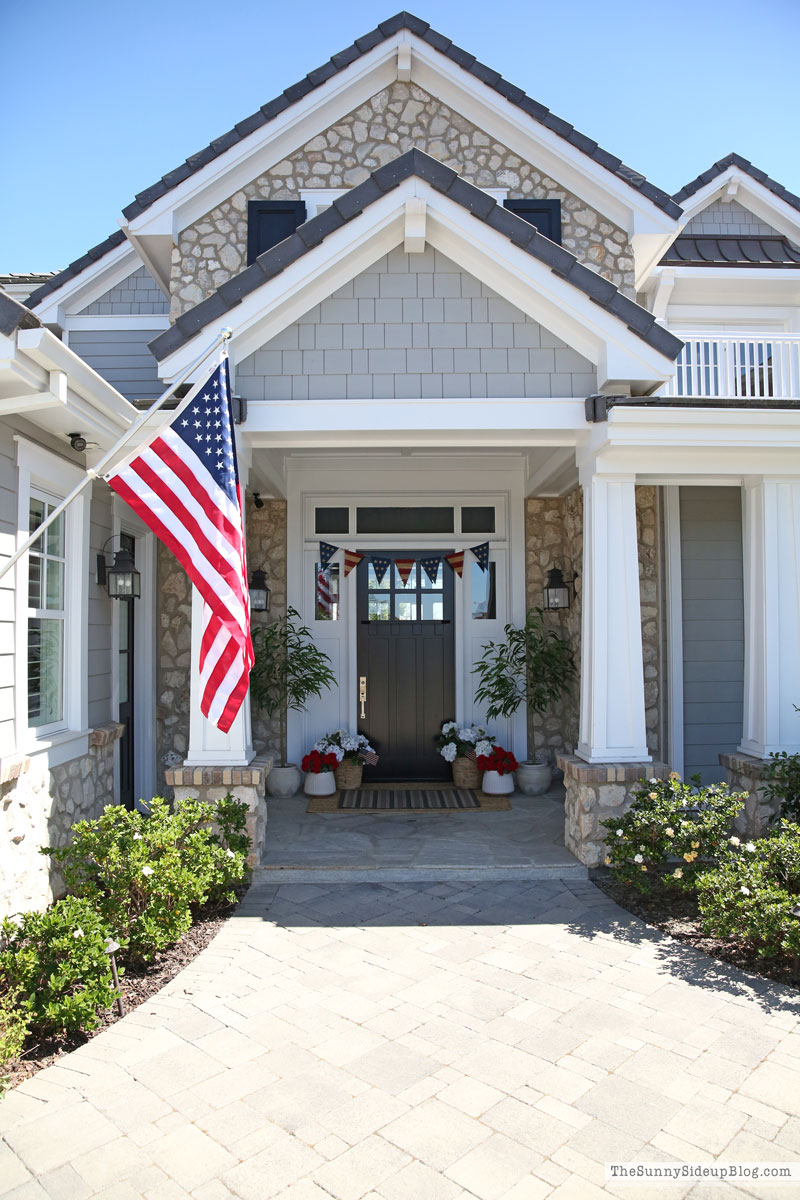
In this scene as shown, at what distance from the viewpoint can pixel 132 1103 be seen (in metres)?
2.84

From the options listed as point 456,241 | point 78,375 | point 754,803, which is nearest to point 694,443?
point 456,241

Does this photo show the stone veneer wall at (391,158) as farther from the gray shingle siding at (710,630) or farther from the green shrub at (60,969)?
the green shrub at (60,969)

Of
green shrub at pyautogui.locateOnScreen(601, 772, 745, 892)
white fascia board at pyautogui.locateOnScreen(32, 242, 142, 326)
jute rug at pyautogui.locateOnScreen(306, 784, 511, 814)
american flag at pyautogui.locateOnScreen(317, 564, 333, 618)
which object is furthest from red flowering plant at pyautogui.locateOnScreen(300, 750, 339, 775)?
white fascia board at pyautogui.locateOnScreen(32, 242, 142, 326)

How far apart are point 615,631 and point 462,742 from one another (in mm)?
2899

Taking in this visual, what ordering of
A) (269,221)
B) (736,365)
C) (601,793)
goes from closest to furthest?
(601,793) < (736,365) < (269,221)

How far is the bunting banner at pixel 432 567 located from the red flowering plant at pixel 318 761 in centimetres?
215

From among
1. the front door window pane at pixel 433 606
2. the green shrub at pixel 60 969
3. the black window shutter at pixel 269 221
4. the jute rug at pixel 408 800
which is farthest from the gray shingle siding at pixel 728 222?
the green shrub at pixel 60 969

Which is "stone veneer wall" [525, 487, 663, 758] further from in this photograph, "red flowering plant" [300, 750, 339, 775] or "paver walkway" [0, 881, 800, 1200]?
"paver walkway" [0, 881, 800, 1200]

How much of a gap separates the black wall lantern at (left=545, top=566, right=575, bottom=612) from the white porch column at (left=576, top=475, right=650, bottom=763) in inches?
83.0

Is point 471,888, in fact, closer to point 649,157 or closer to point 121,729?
point 121,729

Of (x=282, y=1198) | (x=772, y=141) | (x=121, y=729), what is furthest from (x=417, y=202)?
(x=282, y=1198)

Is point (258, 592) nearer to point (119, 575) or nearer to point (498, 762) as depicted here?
point (119, 575)

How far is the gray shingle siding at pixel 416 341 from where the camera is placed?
5629 mm

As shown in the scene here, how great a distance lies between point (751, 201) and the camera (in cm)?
878
